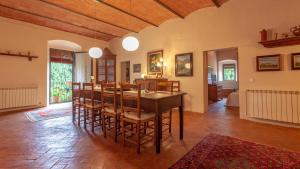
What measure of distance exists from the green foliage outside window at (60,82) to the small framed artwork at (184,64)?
16.2 ft

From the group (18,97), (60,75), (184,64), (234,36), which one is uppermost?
(234,36)

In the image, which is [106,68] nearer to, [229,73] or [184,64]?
[184,64]

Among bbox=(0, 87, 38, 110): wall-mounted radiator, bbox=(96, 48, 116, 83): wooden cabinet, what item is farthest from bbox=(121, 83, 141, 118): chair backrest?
bbox=(96, 48, 116, 83): wooden cabinet

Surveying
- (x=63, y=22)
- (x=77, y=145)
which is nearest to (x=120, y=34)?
(x=63, y=22)

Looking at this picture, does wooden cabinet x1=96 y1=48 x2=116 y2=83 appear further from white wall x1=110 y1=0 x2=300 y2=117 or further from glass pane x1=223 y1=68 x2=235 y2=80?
glass pane x1=223 y1=68 x2=235 y2=80

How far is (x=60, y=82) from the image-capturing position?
6.89 meters

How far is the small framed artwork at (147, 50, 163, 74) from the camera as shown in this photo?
19.3 ft

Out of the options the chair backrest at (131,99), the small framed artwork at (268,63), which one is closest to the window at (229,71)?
the small framed artwork at (268,63)

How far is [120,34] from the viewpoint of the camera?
6.87 m

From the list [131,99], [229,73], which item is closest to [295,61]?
[131,99]

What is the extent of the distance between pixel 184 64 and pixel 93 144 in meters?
3.78

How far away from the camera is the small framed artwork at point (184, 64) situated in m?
5.11

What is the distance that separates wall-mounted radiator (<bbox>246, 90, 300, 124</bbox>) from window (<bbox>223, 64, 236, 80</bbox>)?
6.15 metres

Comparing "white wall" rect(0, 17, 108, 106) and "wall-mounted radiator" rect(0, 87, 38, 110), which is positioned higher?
"white wall" rect(0, 17, 108, 106)
